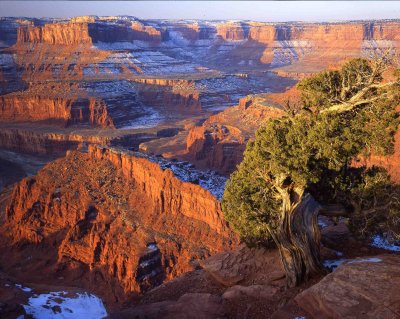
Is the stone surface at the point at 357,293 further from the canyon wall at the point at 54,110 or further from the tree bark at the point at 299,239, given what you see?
the canyon wall at the point at 54,110

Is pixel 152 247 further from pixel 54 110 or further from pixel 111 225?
pixel 54 110

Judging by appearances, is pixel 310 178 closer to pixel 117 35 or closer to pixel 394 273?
pixel 394 273

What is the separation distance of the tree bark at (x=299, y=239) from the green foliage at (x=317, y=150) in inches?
27.7

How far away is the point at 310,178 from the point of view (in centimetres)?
1705

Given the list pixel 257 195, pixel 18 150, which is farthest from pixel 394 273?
pixel 18 150

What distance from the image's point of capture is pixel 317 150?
1758cm

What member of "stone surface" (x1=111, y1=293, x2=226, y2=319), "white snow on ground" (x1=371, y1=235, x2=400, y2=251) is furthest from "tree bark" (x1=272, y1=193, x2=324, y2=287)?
"white snow on ground" (x1=371, y1=235, x2=400, y2=251)

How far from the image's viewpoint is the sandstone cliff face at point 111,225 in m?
33.5

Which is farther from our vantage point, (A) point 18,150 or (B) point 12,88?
(B) point 12,88

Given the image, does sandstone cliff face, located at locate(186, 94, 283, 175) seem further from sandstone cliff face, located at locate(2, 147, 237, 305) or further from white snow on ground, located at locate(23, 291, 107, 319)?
white snow on ground, located at locate(23, 291, 107, 319)

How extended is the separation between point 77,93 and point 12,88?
4021cm

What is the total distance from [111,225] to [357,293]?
92.4ft

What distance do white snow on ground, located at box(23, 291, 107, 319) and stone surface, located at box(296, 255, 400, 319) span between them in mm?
8159

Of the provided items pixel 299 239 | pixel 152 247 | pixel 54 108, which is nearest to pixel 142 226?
pixel 152 247
